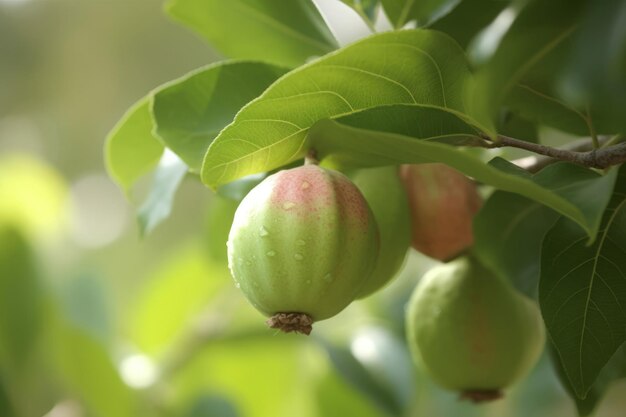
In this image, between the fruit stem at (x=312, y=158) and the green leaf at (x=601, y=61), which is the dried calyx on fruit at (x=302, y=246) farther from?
the green leaf at (x=601, y=61)

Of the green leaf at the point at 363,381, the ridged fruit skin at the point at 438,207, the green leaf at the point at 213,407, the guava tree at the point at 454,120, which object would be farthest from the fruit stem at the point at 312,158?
the green leaf at the point at 213,407

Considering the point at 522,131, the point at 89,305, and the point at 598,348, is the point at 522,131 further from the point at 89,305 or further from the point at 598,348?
the point at 89,305

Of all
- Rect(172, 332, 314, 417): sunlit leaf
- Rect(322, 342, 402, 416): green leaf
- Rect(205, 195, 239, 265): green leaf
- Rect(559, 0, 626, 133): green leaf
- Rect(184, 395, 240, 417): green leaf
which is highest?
Rect(559, 0, 626, 133): green leaf

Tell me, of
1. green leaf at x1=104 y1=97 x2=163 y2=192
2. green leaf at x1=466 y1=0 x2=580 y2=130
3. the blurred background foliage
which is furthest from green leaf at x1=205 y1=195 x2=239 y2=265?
green leaf at x1=466 y1=0 x2=580 y2=130

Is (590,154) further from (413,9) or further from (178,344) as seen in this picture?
(178,344)

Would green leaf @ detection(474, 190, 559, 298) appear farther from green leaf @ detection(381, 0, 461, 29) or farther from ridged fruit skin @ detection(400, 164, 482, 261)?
green leaf @ detection(381, 0, 461, 29)

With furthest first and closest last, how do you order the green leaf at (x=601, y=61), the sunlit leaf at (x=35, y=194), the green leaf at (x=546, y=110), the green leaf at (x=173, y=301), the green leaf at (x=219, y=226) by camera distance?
the green leaf at (x=173, y=301)
the sunlit leaf at (x=35, y=194)
the green leaf at (x=219, y=226)
the green leaf at (x=546, y=110)
the green leaf at (x=601, y=61)

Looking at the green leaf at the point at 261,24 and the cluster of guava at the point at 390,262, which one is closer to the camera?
the cluster of guava at the point at 390,262
